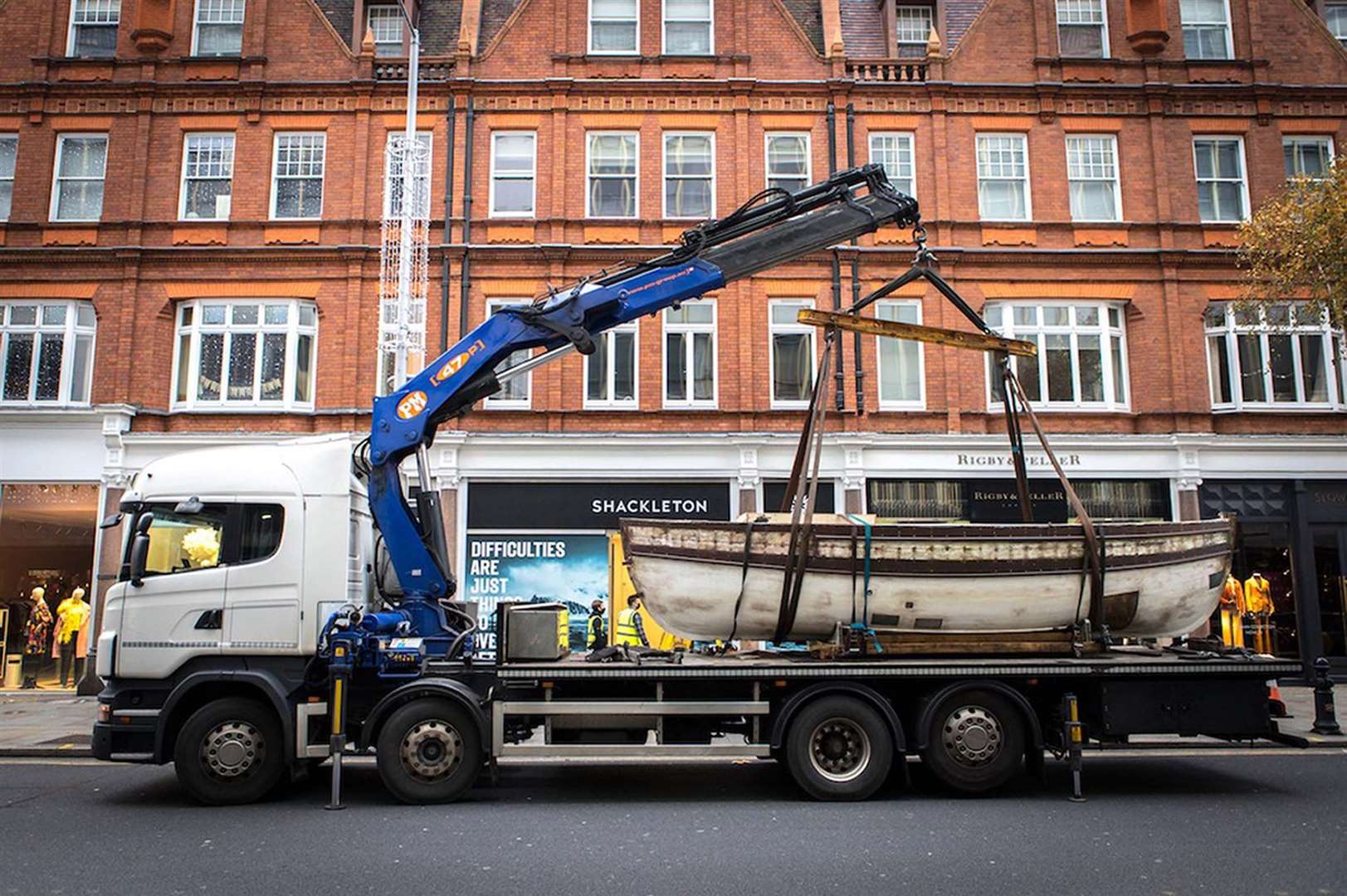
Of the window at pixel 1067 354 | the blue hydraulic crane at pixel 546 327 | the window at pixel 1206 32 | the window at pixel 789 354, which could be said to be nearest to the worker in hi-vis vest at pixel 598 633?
the blue hydraulic crane at pixel 546 327

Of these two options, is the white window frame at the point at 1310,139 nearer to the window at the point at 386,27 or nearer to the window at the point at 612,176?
the window at the point at 612,176

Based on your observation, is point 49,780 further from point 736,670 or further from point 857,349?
point 857,349

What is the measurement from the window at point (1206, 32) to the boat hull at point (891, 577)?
1592 cm

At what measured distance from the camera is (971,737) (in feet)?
29.3

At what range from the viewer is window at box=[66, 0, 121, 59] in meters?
20.4

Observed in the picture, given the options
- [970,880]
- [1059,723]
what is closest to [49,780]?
[970,880]

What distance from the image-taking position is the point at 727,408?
62.5 feet

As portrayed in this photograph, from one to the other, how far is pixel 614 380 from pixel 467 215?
4.44 metres

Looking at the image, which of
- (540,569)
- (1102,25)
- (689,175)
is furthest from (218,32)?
(1102,25)

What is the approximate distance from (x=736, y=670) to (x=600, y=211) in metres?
13.0

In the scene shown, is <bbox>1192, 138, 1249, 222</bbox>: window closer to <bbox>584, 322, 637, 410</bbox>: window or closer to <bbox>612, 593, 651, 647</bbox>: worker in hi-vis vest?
<bbox>584, 322, 637, 410</bbox>: window

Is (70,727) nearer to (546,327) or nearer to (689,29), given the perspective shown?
(546,327)

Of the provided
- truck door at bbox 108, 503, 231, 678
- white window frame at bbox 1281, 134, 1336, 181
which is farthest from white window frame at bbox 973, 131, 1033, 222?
truck door at bbox 108, 503, 231, 678

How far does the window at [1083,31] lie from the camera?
816 inches
